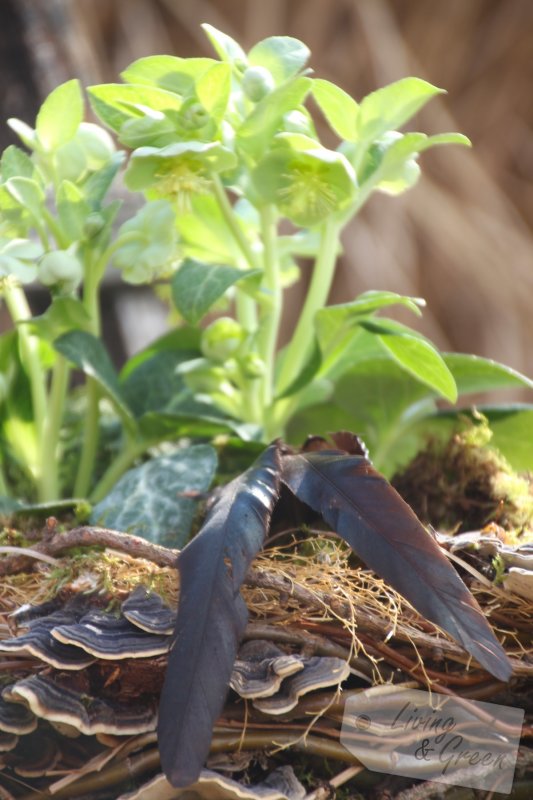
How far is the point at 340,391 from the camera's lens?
729mm

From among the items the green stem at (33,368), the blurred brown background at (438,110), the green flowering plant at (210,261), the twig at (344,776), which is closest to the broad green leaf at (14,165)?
the green flowering plant at (210,261)

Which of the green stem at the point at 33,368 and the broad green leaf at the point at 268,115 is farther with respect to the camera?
the green stem at the point at 33,368

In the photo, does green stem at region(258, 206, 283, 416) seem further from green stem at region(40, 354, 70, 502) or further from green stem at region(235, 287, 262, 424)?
green stem at region(40, 354, 70, 502)

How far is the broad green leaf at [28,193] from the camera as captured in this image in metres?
0.58

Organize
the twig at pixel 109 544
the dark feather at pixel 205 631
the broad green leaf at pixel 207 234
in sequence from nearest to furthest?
the dark feather at pixel 205 631, the twig at pixel 109 544, the broad green leaf at pixel 207 234

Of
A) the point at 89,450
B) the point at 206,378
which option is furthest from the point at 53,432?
the point at 206,378

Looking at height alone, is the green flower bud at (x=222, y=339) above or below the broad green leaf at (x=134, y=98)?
below

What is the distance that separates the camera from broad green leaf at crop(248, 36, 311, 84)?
1.98 feet

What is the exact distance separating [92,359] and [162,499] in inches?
5.0

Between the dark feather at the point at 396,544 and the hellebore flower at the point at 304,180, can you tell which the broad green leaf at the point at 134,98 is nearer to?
the hellebore flower at the point at 304,180

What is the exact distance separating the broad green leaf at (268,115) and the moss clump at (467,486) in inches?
11.3

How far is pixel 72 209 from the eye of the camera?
617 millimetres

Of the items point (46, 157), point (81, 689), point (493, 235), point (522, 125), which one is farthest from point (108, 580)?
point (522, 125)

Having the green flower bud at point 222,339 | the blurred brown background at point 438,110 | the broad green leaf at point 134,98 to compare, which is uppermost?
the broad green leaf at point 134,98
